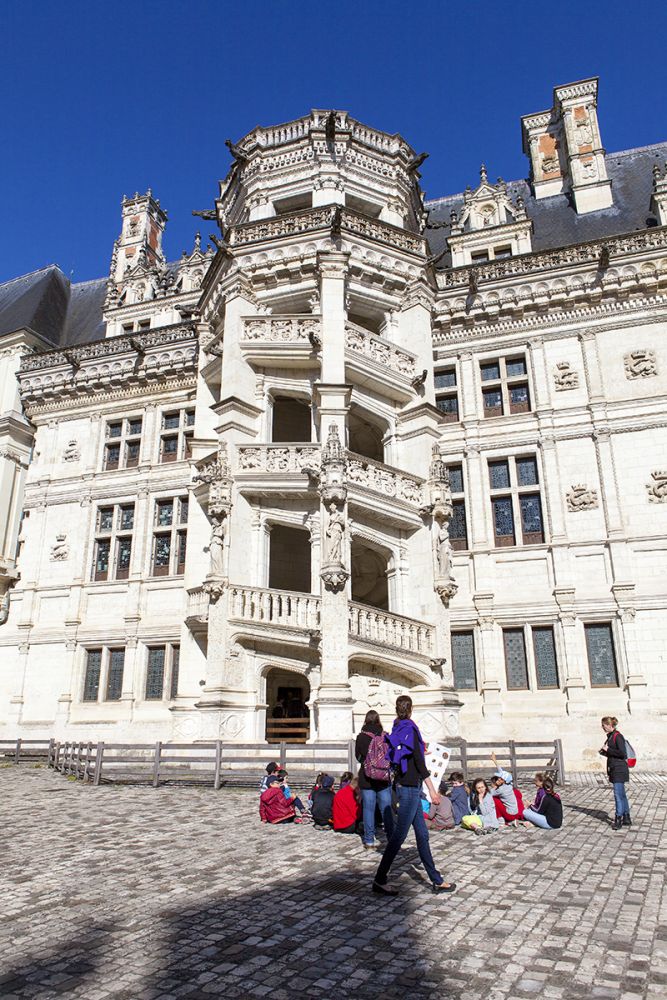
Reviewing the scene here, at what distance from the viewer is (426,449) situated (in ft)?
59.8

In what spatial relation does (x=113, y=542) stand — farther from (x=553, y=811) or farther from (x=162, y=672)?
(x=553, y=811)

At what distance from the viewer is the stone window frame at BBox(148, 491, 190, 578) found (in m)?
21.5

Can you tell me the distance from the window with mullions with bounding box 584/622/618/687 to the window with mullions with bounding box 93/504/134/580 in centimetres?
1424

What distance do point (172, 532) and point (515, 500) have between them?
10.8 m

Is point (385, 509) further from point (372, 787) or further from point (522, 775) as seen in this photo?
point (372, 787)

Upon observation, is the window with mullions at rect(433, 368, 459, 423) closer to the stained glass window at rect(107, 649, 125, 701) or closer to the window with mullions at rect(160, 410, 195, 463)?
the window with mullions at rect(160, 410, 195, 463)

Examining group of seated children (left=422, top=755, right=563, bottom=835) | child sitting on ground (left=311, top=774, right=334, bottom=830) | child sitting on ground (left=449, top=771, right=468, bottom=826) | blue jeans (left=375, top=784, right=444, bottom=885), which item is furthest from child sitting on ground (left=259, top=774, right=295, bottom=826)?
blue jeans (left=375, top=784, right=444, bottom=885)

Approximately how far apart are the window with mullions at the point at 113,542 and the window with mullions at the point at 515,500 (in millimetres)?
11887

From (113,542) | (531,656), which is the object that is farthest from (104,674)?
(531,656)

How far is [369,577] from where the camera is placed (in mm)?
19219

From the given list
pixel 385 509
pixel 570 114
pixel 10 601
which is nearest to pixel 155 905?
pixel 385 509

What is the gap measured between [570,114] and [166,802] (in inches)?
1028

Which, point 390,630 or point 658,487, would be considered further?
point 658,487

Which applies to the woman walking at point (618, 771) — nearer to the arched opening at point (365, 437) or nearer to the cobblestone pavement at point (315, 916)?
the cobblestone pavement at point (315, 916)
